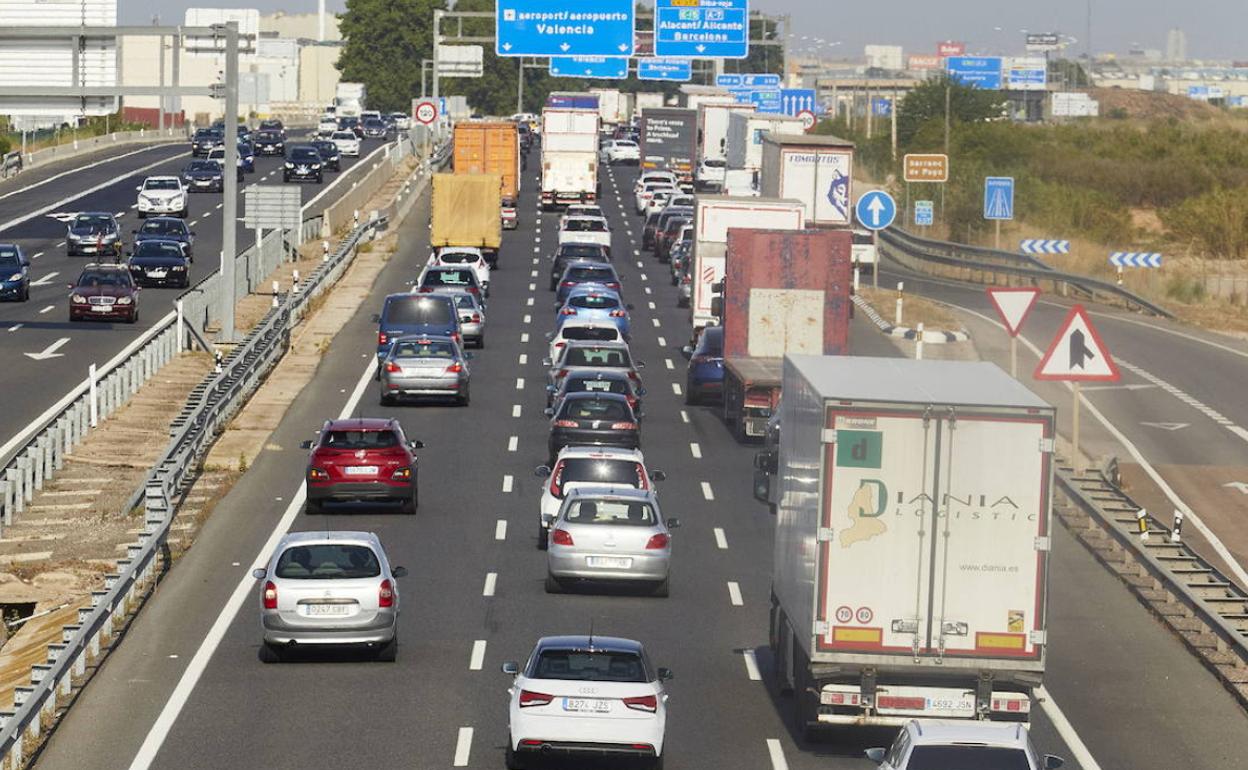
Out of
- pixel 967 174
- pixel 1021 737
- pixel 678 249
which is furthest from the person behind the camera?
pixel 967 174

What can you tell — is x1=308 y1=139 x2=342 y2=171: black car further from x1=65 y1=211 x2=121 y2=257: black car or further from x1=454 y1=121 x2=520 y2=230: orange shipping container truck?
x1=65 y1=211 x2=121 y2=257: black car

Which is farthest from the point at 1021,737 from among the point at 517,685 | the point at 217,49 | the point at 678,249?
the point at 678,249

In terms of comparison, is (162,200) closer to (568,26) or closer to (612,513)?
Answer: (568,26)

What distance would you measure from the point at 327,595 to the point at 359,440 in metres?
9.28

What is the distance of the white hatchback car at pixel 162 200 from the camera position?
80125 millimetres

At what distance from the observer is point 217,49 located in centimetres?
4872

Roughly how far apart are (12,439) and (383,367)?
309 inches

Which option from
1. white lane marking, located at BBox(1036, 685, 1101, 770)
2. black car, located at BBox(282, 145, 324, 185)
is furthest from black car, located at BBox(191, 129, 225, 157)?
white lane marking, located at BBox(1036, 685, 1101, 770)

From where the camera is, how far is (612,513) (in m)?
26.6

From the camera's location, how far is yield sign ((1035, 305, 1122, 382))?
25625 mm

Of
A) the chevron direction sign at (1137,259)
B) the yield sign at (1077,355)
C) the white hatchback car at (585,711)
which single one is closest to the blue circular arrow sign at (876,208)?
the yield sign at (1077,355)

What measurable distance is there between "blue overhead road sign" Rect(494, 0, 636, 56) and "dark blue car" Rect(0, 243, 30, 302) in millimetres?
20457

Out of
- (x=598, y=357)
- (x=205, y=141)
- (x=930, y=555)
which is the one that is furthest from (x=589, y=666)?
(x=205, y=141)

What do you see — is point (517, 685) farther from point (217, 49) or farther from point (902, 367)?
point (217, 49)
